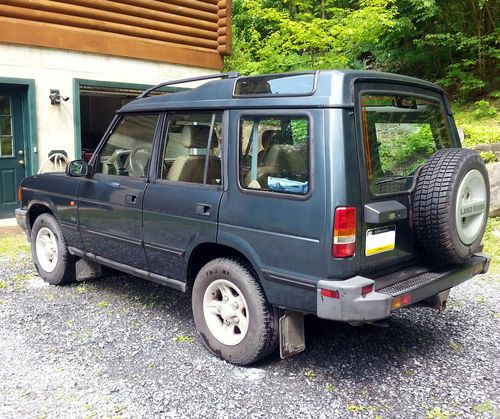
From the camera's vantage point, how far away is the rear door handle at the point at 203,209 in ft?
11.7

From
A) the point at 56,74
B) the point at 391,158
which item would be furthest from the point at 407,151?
the point at 56,74

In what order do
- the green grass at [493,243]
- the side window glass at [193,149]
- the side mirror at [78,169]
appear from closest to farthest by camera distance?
the side window glass at [193,149], the side mirror at [78,169], the green grass at [493,243]

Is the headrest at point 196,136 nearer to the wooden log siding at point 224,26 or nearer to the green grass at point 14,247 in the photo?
the green grass at point 14,247

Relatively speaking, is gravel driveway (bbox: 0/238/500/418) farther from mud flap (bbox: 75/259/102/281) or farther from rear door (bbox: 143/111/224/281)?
rear door (bbox: 143/111/224/281)

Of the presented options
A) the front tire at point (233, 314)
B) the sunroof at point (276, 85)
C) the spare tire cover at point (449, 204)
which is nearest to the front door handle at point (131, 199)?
the front tire at point (233, 314)

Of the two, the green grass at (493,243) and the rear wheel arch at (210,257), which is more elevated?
the rear wheel arch at (210,257)

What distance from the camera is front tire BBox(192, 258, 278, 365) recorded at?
3.33m

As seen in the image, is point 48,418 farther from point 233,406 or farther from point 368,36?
point 368,36

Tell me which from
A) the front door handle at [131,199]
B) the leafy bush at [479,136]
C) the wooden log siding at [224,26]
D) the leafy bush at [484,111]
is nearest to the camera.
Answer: the front door handle at [131,199]

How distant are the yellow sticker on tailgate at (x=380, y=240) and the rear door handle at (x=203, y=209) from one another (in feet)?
3.67

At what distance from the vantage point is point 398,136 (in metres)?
3.57

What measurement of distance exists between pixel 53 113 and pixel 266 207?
6.65m

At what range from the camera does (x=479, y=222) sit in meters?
3.49

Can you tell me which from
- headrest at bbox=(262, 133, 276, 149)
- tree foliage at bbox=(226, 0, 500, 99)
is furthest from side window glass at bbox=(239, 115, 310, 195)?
tree foliage at bbox=(226, 0, 500, 99)
